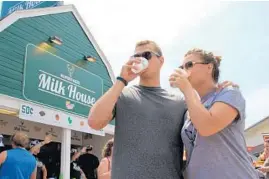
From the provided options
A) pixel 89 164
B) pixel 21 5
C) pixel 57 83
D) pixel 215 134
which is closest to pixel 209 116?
pixel 215 134

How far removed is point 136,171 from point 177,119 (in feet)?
1.40

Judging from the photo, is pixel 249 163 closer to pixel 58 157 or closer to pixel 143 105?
pixel 143 105

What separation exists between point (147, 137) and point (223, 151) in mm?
444

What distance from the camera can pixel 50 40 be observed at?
9562 mm

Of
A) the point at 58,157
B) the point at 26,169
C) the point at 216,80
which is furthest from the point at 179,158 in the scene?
the point at 58,157

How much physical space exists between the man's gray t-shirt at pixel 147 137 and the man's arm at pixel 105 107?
0.12 m

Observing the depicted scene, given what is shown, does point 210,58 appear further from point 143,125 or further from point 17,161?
point 17,161

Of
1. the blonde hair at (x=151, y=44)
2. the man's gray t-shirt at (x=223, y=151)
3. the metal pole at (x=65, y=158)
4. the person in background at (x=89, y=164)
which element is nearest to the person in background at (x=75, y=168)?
the metal pole at (x=65, y=158)

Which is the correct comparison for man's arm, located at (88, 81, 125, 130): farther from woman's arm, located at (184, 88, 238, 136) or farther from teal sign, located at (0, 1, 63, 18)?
teal sign, located at (0, 1, 63, 18)

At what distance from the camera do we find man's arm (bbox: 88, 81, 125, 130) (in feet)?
6.53

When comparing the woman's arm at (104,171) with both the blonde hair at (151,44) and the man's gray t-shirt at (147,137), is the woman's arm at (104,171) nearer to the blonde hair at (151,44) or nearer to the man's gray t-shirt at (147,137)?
the man's gray t-shirt at (147,137)

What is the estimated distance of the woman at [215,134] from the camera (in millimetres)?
1834

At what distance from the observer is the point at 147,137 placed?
1987 millimetres

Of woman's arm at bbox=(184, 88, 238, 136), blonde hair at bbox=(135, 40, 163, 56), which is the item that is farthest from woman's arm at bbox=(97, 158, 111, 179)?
woman's arm at bbox=(184, 88, 238, 136)
